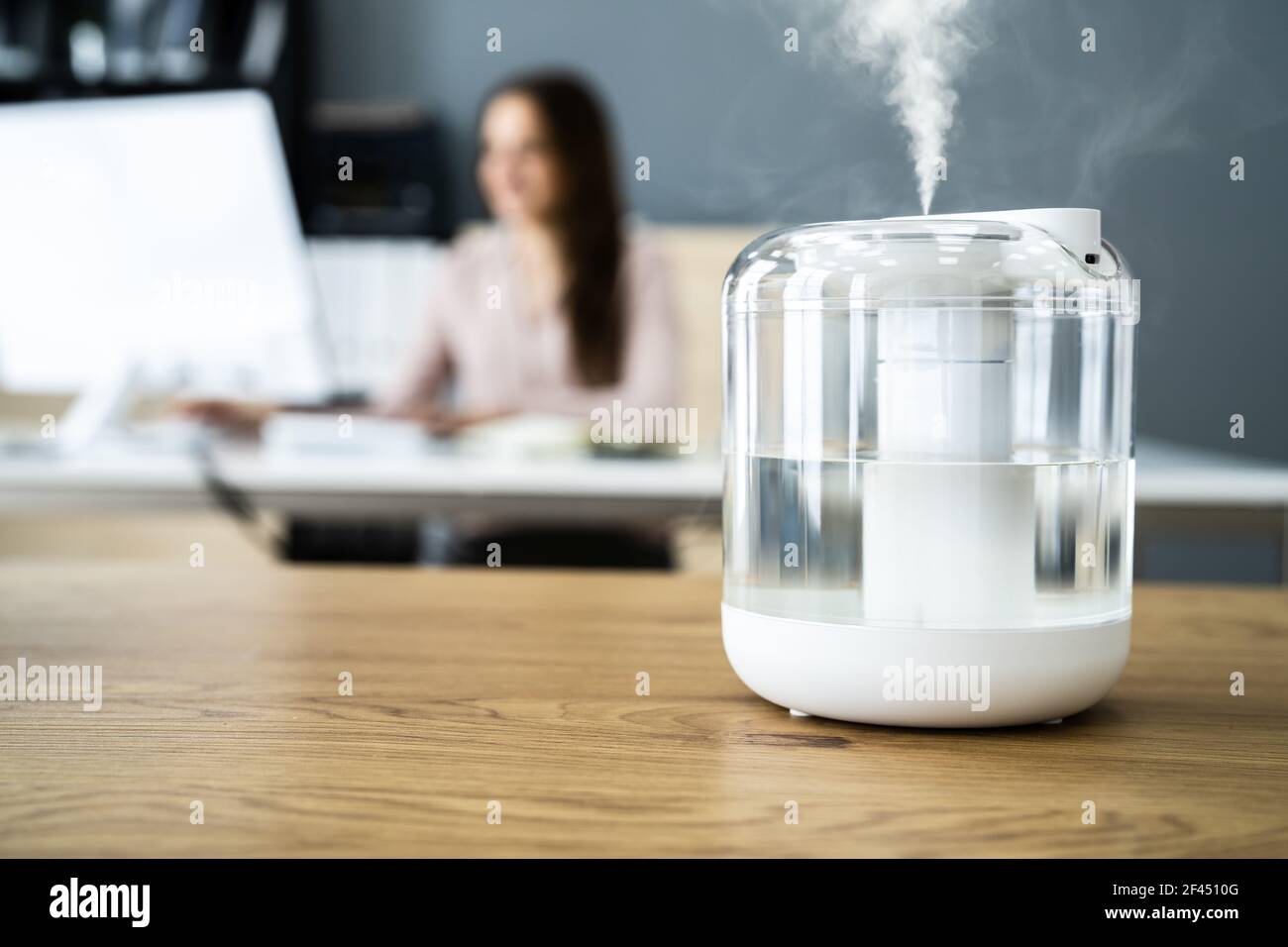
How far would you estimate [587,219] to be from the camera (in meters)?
2.72

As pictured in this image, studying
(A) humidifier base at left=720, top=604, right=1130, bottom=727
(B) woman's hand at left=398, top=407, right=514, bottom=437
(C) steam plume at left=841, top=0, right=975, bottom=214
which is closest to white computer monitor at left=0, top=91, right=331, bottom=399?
(B) woman's hand at left=398, top=407, right=514, bottom=437

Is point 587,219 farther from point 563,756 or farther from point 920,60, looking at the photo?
point 563,756

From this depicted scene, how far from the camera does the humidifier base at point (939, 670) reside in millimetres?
501

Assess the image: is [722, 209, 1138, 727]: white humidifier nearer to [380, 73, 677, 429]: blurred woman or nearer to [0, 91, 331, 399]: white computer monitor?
[0, 91, 331, 399]: white computer monitor

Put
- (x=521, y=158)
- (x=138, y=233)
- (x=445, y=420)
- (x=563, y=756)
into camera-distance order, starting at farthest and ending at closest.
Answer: (x=521, y=158) < (x=445, y=420) < (x=138, y=233) < (x=563, y=756)

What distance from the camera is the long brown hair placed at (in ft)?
8.80

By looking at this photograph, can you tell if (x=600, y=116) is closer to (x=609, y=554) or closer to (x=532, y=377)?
(x=532, y=377)

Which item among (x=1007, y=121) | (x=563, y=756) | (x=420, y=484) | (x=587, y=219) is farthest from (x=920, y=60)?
(x=587, y=219)

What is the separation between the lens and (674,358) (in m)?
2.77

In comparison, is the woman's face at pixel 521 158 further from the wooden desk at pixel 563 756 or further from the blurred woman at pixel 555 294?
the wooden desk at pixel 563 756

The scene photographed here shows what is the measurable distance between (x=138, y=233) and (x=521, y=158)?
34.2 inches

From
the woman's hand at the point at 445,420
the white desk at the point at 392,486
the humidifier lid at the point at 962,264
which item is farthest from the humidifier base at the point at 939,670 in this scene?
the woman's hand at the point at 445,420

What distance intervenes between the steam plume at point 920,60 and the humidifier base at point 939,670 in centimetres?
23

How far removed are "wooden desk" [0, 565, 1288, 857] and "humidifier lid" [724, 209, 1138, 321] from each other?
0.19 m
